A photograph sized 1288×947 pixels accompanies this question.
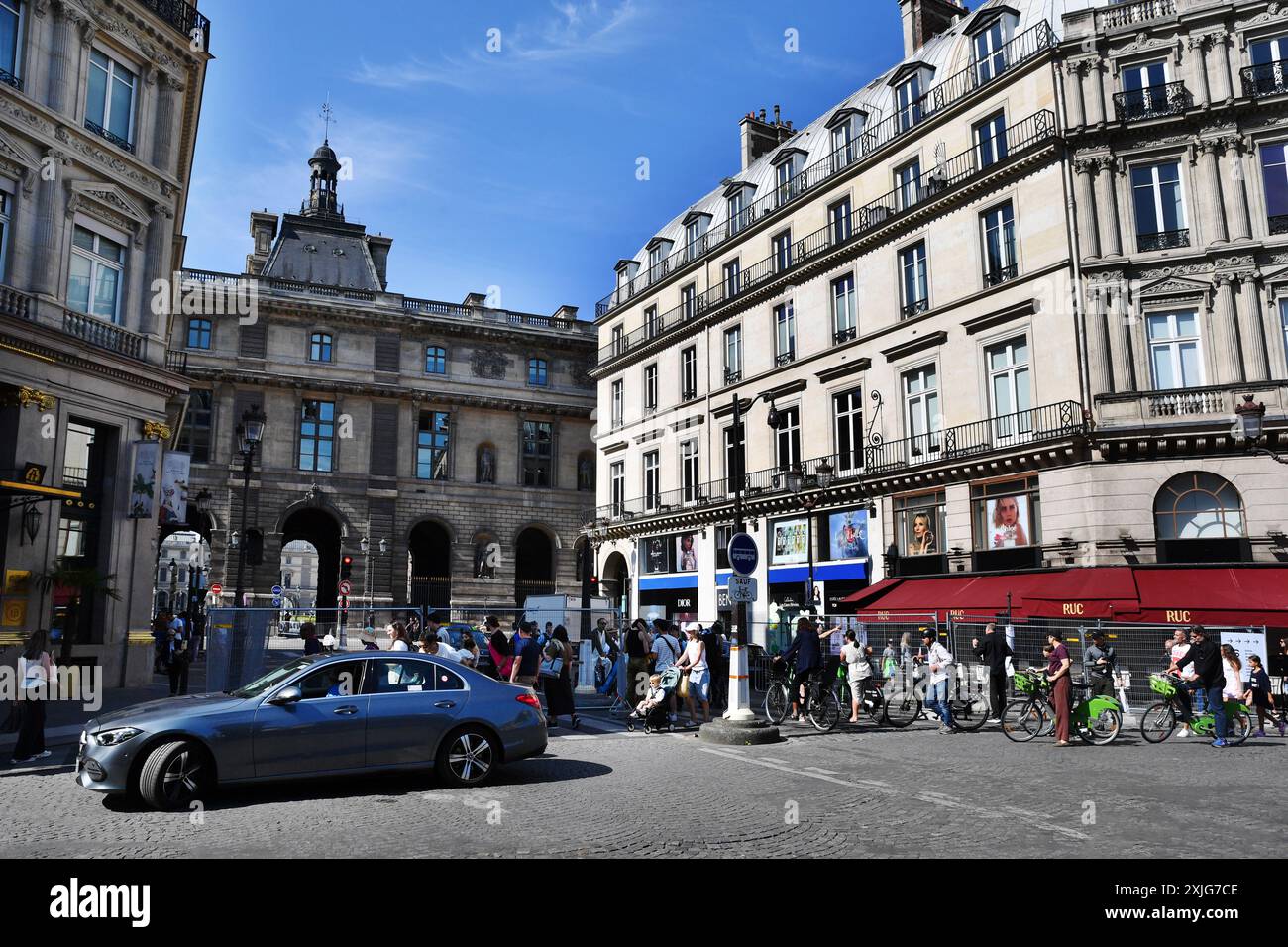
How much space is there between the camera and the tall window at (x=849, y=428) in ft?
102

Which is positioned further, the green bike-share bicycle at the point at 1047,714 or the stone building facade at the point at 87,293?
the stone building facade at the point at 87,293

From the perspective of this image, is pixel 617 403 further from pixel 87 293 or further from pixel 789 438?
pixel 87 293

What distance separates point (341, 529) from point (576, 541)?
519 inches

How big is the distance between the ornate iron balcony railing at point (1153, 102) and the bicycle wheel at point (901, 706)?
17.6 meters

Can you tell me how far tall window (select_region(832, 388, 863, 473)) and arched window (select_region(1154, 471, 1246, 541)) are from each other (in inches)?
395

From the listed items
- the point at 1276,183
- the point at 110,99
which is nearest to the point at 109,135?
the point at 110,99

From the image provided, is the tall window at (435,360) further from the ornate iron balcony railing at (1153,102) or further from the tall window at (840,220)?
the ornate iron balcony railing at (1153,102)

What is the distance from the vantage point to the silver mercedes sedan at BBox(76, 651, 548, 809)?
8.30m

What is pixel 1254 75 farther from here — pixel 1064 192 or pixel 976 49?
pixel 976 49

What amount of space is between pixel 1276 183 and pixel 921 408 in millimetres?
10785

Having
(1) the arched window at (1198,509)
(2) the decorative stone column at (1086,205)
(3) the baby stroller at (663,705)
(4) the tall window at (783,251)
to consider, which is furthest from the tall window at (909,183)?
(3) the baby stroller at (663,705)

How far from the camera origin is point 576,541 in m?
52.8

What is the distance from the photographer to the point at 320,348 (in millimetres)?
48781
